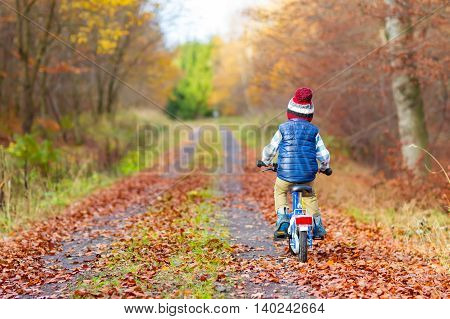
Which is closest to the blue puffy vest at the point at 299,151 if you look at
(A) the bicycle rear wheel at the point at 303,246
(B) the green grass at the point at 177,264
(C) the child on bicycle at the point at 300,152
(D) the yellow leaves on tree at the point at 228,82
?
(C) the child on bicycle at the point at 300,152

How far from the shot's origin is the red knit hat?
8625mm

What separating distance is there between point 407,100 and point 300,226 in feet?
35.1

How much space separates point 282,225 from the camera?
887 centimetres

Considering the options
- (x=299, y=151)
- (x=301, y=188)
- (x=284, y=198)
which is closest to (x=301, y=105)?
(x=299, y=151)

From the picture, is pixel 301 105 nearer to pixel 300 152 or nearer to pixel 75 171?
pixel 300 152

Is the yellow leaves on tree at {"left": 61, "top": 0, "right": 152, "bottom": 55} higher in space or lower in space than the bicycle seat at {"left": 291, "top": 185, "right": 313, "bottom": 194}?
higher

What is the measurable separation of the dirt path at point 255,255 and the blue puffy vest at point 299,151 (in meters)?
1.20

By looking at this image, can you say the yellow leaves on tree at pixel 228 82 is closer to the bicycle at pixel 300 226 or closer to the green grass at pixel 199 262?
the green grass at pixel 199 262

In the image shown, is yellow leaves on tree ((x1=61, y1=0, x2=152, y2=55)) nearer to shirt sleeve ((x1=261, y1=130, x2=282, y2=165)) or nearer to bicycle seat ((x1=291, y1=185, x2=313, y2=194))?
shirt sleeve ((x1=261, y1=130, x2=282, y2=165))

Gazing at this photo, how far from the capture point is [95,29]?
28422 millimetres

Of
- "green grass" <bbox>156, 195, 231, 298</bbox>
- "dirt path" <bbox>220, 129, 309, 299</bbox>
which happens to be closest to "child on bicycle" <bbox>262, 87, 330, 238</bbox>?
"dirt path" <bbox>220, 129, 309, 299</bbox>

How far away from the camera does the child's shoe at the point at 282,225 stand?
8.84 metres
